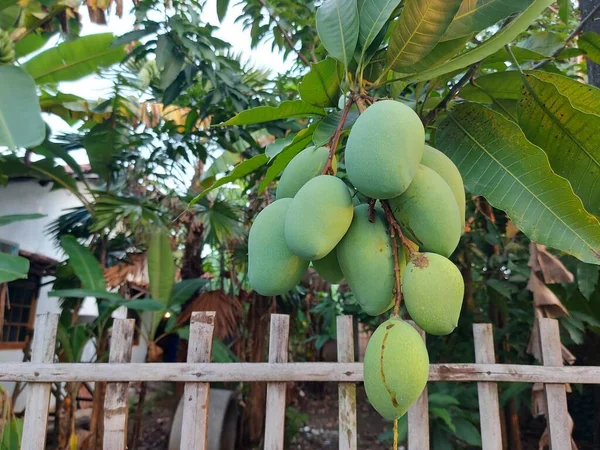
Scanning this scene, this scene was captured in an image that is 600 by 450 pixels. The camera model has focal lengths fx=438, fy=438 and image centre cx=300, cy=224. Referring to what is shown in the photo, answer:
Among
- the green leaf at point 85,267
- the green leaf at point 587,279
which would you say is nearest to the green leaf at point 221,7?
the green leaf at point 85,267

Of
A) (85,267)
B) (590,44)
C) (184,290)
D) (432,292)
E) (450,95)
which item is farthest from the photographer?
(184,290)

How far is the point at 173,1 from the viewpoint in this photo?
7.84 ft

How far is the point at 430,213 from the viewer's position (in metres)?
0.56

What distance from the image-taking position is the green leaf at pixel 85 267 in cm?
304

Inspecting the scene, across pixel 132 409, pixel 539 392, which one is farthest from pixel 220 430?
pixel 539 392

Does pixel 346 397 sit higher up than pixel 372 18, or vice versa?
pixel 372 18

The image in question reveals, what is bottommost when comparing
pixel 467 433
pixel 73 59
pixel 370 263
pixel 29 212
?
pixel 467 433

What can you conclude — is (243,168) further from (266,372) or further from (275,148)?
(266,372)

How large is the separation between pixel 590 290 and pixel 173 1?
2724 millimetres

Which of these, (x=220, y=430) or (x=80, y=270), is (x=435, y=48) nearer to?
(x=80, y=270)

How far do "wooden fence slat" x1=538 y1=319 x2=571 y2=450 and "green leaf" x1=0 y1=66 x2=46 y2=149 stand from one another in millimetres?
2130

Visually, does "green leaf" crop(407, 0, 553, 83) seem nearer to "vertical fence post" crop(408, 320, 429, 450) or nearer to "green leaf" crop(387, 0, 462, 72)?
"green leaf" crop(387, 0, 462, 72)

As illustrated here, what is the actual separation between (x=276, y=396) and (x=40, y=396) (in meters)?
0.93

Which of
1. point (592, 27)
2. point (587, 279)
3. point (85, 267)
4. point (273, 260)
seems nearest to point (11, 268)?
point (85, 267)
